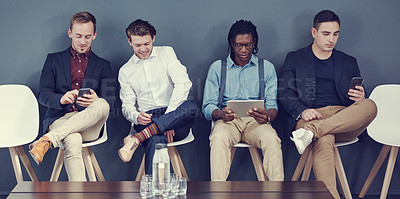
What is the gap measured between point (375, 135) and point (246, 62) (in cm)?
112

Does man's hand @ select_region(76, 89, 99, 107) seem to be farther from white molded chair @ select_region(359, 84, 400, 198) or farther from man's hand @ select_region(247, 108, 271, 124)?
white molded chair @ select_region(359, 84, 400, 198)

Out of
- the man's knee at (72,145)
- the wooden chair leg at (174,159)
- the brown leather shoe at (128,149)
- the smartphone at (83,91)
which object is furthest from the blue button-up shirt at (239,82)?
the man's knee at (72,145)

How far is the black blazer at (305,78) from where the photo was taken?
374 cm

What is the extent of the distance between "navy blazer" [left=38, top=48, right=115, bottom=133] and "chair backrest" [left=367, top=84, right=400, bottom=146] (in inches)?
79.9

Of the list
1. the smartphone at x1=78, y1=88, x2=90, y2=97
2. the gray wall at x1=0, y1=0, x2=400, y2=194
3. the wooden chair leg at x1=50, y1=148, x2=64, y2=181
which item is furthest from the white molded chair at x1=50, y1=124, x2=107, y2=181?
the gray wall at x1=0, y1=0, x2=400, y2=194

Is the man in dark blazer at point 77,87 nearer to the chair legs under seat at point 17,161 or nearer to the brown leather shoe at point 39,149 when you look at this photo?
the brown leather shoe at point 39,149

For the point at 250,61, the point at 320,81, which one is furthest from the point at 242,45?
the point at 320,81

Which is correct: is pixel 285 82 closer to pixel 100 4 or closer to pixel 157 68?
pixel 157 68

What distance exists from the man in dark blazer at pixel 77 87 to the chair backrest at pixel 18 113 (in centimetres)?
16

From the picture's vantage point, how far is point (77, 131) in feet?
11.1

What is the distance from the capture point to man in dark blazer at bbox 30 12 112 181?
3436mm

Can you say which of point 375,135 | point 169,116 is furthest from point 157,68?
point 375,135

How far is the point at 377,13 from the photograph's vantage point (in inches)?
159

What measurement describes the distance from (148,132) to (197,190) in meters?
1.09
